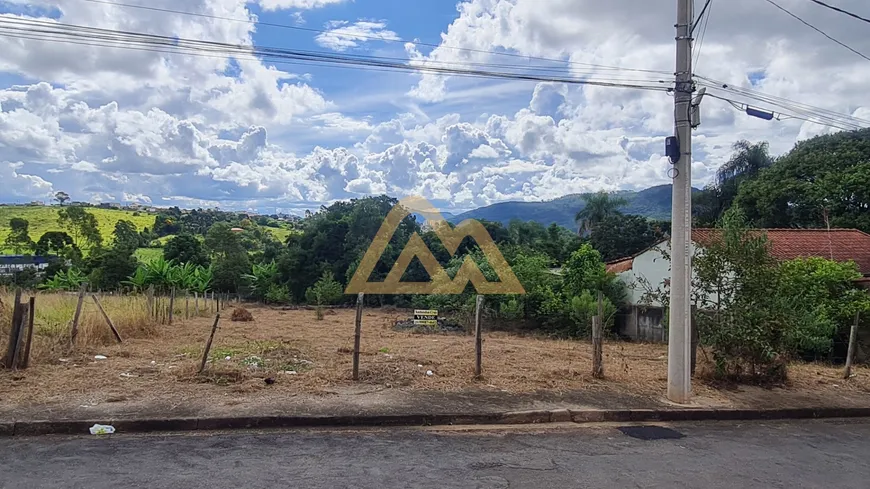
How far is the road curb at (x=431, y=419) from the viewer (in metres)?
6.12

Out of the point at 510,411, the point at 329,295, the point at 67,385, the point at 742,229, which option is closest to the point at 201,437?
the point at 67,385

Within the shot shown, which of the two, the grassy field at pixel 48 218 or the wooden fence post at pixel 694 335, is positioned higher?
the grassy field at pixel 48 218

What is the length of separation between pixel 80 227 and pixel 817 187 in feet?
188

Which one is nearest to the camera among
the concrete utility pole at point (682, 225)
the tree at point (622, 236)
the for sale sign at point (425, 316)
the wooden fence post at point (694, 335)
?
the concrete utility pole at point (682, 225)

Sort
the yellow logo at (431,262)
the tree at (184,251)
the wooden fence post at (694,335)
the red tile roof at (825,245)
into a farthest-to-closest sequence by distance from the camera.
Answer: the tree at (184,251)
the yellow logo at (431,262)
the red tile roof at (825,245)
the wooden fence post at (694,335)

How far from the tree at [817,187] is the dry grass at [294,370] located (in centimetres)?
2389

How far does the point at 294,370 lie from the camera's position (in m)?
9.27

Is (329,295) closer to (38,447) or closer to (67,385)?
(67,385)

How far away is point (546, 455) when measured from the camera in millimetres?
5734

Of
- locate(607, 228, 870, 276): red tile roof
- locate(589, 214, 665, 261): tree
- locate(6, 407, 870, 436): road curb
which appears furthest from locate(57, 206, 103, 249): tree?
locate(607, 228, 870, 276): red tile roof

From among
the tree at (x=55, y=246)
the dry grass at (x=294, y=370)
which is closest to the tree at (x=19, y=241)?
the tree at (x=55, y=246)

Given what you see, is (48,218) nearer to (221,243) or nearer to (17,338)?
(221,243)

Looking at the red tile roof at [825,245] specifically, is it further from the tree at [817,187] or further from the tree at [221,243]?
the tree at [221,243]

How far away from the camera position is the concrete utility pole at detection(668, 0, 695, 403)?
784 cm
